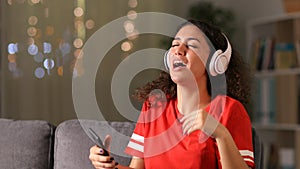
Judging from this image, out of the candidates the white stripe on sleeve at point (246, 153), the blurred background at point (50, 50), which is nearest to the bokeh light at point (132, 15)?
the blurred background at point (50, 50)

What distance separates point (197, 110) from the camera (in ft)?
4.47

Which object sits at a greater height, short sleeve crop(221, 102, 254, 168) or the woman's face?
the woman's face

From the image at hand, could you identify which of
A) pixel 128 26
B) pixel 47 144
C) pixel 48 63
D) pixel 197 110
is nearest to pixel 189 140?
pixel 197 110

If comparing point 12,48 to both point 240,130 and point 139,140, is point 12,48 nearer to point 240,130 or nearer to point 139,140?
point 139,140

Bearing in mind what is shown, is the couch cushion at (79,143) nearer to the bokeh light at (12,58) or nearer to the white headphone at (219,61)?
the white headphone at (219,61)

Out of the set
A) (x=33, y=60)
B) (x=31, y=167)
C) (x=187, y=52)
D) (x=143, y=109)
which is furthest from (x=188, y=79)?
(x=33, y=60)

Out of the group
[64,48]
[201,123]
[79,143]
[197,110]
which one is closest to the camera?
[201,123]

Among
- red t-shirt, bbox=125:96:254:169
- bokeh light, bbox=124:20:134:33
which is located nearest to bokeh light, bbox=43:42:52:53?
bokeh light, bbox=124:20:134:33

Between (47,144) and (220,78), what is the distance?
64 cm

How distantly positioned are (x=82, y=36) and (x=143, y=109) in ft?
6.57

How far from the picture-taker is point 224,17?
3740mm

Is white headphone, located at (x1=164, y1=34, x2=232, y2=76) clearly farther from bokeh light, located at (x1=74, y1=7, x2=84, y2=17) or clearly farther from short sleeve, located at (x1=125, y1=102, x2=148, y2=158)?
bokeh light, located at (x1=74, y1=7, x2=84, y2=17)

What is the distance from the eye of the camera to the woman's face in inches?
54.8

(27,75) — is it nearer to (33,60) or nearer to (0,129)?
(33,60)
